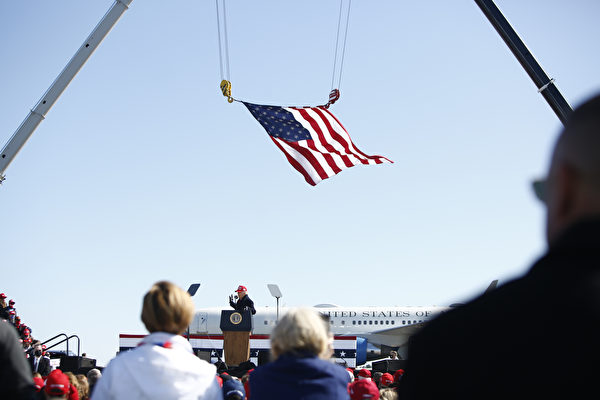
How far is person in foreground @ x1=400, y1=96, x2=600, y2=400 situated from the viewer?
1230 millimetres

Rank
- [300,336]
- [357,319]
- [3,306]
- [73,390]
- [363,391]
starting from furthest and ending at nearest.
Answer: [357,319], [3,306], [73,390], [363,391], [300,336]

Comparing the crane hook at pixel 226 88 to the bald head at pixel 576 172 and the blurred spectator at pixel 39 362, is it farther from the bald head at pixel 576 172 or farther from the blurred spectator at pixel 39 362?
the bald head at pixel 576 172

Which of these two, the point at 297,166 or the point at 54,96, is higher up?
the point at 54,96

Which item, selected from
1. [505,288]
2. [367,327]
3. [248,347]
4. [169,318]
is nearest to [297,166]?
[248,347]

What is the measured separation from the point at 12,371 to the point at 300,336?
50.1 inches

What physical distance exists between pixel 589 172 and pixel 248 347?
41.0 feet

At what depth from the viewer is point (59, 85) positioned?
661 inches

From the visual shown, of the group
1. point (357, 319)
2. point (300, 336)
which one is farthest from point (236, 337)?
point (357, 319)

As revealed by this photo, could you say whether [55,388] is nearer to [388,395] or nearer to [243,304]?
[388,395]

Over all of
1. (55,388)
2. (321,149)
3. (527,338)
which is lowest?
(55,388)

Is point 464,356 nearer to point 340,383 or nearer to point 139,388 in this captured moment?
point 340,383

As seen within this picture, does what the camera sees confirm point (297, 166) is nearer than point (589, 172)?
No

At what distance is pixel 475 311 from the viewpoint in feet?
4.47

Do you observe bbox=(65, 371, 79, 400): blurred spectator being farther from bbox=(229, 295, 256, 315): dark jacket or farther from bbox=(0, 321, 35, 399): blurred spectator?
bbox=(229, 295, 256, 315): dark jacket
